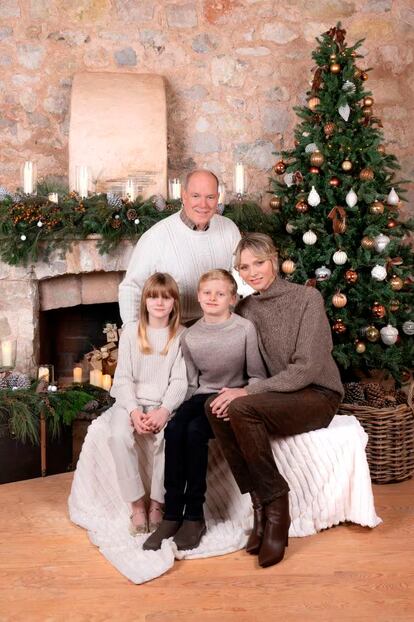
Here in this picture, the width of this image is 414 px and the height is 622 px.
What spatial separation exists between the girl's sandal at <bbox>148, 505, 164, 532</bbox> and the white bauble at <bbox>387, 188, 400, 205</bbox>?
203 cm

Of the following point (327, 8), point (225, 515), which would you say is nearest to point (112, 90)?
point (327, 8)

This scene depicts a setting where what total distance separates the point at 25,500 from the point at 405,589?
174cm

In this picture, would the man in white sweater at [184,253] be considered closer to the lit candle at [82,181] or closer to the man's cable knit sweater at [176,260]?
the man's cable knit sweater at [176,260]

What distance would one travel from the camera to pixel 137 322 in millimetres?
3197

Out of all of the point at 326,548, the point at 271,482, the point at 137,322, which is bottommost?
the point at 326,548

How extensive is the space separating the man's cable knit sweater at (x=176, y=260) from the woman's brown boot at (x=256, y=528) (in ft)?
3.15

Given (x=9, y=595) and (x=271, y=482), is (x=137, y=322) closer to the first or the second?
(x=271, y=482)

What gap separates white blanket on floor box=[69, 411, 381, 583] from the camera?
9.57 feet

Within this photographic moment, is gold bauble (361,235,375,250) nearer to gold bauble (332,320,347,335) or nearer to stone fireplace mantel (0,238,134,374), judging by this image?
gold bauble (332,320,347,335)

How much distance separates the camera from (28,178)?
4.05 m

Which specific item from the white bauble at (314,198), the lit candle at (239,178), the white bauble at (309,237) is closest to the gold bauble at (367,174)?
the white bauble at (314,198)

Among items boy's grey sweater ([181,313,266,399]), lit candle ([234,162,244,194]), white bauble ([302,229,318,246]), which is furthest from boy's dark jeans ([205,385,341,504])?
lit candle ([234,162,244,194])

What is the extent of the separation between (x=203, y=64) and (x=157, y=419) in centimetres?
259

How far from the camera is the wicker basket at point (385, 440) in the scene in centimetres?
353
